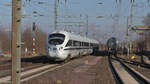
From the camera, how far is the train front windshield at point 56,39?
2121 cm

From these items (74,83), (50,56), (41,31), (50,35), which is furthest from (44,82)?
(41,31)

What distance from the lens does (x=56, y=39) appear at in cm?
2136

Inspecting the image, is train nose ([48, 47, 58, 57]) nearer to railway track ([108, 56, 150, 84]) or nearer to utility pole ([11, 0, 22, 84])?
railway track ([108, 56, 150, 84])

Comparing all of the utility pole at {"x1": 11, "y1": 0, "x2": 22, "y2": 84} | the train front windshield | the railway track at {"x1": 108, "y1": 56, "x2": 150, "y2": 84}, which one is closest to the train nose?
the train front windshield

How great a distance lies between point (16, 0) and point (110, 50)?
39911 mm

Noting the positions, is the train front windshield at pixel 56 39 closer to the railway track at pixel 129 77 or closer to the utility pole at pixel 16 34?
the railway track at pixel 129 77

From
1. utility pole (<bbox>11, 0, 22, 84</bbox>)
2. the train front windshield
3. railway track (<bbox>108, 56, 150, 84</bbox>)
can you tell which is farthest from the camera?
the train front windshield

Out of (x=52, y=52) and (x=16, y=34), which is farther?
(x=52, y=52)

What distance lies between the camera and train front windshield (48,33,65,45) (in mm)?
21209

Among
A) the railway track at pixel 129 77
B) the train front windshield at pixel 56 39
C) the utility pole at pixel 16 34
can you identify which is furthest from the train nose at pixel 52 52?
the utility pole at pixel 16 34

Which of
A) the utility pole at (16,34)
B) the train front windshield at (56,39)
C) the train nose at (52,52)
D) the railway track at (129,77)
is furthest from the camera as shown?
the train front windshield at (56,39)

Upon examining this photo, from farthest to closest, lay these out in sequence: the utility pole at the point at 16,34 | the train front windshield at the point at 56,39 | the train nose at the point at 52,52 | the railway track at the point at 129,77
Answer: the train front windshield at the point at 56,39
the train nose at the point at 52,52
the railway track at the point at 129,77
the utility pole at the point at 16,34

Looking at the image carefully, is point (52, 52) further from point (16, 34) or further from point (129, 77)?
point (16, 34)

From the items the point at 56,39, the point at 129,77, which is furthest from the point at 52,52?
the point at 129,77
